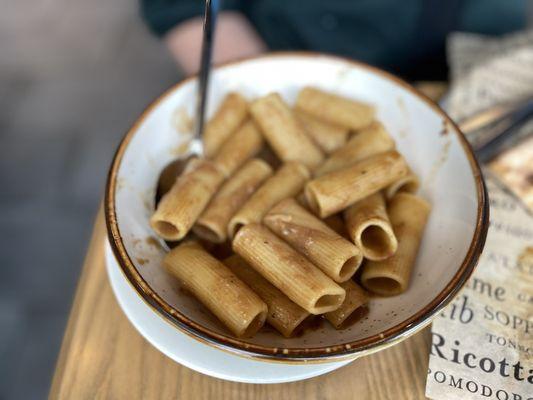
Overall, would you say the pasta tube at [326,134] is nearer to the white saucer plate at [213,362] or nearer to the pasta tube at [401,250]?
the pasta tube at [401,250]

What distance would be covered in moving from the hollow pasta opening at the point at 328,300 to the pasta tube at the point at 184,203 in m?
0.19

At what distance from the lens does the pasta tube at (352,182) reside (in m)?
0.69

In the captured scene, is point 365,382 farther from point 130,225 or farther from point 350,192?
point 130,225

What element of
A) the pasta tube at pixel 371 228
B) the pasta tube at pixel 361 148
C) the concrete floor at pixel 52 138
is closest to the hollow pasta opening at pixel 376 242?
the pasta tube at pixel 371 228

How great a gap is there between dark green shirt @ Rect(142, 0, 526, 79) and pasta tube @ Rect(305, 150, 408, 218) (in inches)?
22.5

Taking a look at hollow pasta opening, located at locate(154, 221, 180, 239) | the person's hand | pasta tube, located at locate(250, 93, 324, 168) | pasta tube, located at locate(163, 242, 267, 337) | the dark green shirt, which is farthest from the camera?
the person's hand

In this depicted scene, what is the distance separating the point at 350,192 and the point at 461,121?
36 centimetres

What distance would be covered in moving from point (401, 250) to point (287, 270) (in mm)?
157

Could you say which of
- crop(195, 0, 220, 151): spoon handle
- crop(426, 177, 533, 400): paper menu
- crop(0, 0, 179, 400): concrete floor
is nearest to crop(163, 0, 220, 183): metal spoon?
crop(195, 0, 220, 151): spoon handle

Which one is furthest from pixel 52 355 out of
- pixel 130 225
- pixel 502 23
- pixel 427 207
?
pixel 502 23

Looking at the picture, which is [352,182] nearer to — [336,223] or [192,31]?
[336,223]

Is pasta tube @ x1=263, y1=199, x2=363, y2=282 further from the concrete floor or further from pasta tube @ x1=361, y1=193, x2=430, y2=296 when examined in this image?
the concrete floor

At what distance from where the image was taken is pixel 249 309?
1.93ft

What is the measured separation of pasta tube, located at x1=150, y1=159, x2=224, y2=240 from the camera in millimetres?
678
